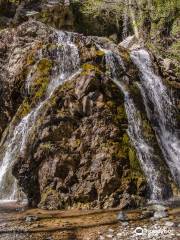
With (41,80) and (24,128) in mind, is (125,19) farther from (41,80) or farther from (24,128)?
(24,128)

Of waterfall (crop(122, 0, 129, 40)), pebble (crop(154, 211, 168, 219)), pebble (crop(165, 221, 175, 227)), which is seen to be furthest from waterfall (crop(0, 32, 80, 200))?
waterfall (crop(122, 0, 129, 40))

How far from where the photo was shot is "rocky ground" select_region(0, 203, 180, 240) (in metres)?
9.63

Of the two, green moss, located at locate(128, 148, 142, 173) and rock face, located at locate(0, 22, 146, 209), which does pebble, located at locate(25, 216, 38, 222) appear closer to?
rock face, located at locate(0, 22, 146, 209)

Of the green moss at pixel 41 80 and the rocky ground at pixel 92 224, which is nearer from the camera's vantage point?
the rocky ground at pixel 92 224

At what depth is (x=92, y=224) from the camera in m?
10.7

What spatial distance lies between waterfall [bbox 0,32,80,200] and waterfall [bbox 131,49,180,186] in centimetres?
322

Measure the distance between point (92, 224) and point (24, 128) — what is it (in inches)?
252

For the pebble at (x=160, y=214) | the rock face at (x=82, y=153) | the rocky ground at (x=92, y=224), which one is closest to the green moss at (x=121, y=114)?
the rock face at (x=82, y=153)

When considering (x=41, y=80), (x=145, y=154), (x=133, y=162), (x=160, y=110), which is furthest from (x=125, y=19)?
(x=133, y=162)

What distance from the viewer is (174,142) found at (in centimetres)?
1750

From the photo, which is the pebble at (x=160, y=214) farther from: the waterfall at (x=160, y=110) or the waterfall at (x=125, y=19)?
the waterfall at (x=125, y=19)

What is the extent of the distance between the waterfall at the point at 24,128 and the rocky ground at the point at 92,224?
2976 millimetres

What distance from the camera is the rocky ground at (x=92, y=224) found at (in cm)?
963

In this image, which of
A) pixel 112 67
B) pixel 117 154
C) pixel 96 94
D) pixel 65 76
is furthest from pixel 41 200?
pixel 112 67
